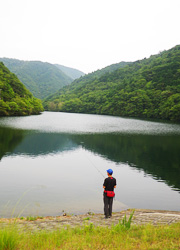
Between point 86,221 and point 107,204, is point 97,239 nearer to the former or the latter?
point 86,221

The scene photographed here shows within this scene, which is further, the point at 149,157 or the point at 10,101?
the point at 10,101

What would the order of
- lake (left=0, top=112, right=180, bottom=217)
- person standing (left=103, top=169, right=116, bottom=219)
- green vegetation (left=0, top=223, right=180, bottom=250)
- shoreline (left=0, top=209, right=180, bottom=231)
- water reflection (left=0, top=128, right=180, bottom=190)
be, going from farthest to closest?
1. water reflection (left=0, top=128, right=180, bottom=190)
2. lake (left=0, top=112, right=180, bottom=217)
3. person standing (left=103, top=169, right=116, bottom=219)
4. shoreline (left=0, top=209, right=180, bottom=231)
5. green vegetation (left=0, top=223, right=180, bottom=250)

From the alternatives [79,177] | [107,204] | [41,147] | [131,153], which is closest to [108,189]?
[107,204]

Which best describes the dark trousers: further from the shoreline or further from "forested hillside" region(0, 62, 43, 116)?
"forested hillside" region(0, 62, 43, 116)

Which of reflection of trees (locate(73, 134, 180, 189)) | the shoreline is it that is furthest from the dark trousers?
reflection of trees (locate(73, 134, 180, 189))

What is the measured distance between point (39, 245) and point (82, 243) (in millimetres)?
1366

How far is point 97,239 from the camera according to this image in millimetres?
7215

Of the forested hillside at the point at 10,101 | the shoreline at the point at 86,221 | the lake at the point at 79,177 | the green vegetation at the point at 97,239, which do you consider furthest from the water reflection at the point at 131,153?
the forested hillside at the point at 10,101

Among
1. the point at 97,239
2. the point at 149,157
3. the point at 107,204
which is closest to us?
the point at 97,239

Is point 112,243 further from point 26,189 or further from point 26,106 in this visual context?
point 26,106

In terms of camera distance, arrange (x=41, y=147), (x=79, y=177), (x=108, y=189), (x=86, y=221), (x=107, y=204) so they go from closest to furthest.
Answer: (x=86, y=221)
(x=108, y=189)
(x=107, y=204)
(x=79, y=177)
(x=41, y=147)

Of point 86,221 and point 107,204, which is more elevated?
point 107,204

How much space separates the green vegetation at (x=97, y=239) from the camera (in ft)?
21.1

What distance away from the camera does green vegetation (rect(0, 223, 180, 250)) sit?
6.43 metres
